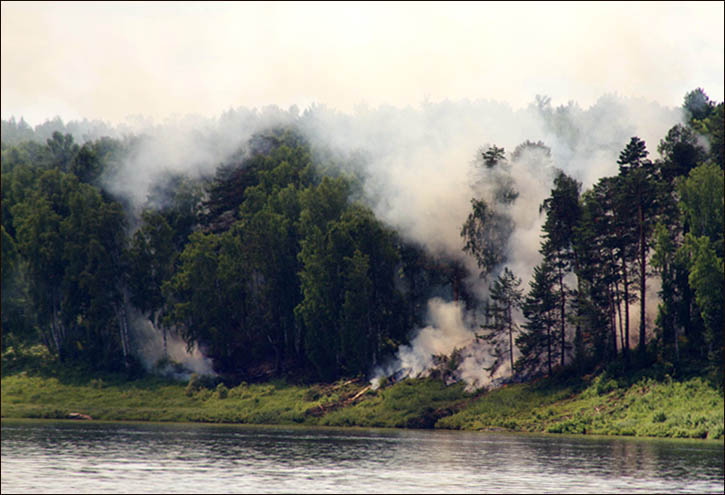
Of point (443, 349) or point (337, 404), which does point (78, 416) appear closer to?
point (337, 404)

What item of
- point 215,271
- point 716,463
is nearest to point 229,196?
point 215,271

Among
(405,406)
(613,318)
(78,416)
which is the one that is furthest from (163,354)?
(613,318)

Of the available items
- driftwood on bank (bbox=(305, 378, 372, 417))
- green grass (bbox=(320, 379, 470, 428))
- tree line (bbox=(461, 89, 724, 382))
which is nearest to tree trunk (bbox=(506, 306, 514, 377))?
tree line (bbox=(461, 89, 724, 382))

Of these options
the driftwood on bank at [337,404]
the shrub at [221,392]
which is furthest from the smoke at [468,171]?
the shrub at [221,392]

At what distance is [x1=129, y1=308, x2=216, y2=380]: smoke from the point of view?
401ft

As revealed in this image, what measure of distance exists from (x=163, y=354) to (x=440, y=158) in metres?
41.0

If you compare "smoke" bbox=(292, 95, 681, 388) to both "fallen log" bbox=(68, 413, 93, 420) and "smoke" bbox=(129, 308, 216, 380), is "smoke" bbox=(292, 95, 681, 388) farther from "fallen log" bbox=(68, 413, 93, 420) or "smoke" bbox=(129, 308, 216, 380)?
"fallen log" bbox=(68, 413, 93, 420)

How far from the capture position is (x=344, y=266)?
387ft

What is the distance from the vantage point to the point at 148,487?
4897 centimetres

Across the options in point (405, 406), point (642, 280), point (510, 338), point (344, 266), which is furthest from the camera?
point (344, 266)

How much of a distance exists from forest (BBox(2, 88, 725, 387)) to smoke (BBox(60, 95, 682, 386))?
3.47ft

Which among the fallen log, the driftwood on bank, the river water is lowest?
the river water

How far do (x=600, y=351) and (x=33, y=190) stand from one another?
73.7 meters

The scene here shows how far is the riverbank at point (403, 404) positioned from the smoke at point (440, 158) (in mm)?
5902
